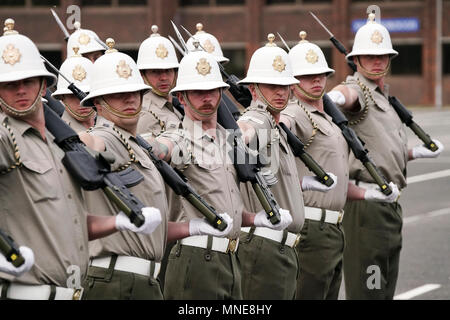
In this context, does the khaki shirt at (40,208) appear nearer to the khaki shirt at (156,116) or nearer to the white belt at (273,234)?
the white belt at (273,234)

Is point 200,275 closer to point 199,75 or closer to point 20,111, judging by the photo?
point 199,75

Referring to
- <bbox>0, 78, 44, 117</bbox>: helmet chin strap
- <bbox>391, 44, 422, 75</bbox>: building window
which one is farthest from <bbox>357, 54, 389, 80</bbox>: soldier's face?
<bbox>391, 44, 422, 75</bbox>: building window

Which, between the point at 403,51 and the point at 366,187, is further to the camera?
the point at 403,51

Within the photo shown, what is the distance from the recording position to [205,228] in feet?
21.3

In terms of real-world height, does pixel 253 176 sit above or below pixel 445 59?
above

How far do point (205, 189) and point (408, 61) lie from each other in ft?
132

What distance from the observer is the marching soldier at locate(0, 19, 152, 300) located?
5191mm

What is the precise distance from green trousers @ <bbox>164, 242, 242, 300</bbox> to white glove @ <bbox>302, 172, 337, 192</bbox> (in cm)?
141

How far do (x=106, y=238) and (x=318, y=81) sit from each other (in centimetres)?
316

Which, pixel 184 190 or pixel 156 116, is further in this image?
pixel 156 116

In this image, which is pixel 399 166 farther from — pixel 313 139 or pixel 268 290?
pixel 268 290

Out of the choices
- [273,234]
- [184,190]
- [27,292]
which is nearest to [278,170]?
[273,234]

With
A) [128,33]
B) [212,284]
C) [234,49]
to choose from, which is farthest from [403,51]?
[212,284]
